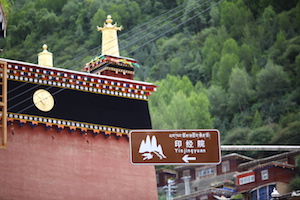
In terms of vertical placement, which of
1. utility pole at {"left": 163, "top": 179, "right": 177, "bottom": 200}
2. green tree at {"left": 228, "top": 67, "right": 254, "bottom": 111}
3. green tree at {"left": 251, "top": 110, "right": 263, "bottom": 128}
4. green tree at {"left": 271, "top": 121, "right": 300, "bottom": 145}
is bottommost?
utility pole at {"left": 163, "top": 179, "right": 177, "bottom": 200}

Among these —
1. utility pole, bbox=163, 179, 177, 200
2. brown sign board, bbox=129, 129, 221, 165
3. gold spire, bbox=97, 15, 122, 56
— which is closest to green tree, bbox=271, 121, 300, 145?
utility pole, bbox=163, 179, 177, 200

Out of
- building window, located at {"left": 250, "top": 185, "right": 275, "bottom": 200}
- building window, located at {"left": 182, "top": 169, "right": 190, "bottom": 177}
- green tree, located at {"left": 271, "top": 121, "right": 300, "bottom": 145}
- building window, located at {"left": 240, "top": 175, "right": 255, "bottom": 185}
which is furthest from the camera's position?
green tree, located at {"left": 271, "top": 121, "right": 300, "bottom": 145}

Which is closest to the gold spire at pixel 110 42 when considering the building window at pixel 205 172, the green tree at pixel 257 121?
the building window at pixel 205 172

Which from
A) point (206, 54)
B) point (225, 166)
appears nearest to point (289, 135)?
point (225, 166)

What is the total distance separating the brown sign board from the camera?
11094mm

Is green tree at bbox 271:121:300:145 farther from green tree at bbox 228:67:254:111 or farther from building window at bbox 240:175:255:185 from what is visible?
building window at bbox 240:175:255:185

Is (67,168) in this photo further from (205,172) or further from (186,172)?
(186,172)

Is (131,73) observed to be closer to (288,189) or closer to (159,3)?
(288,189)

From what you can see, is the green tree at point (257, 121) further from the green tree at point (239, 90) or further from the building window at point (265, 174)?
the building window at point (265, 174)

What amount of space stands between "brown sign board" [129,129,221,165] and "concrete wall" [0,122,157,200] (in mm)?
7738

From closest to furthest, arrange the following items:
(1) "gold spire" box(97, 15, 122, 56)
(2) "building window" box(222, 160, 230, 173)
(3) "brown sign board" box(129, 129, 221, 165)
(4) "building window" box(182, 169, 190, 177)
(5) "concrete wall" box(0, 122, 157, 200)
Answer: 1. (3) "brown sign board" box(129, 129, 221, 165)
2. (5) "concrete wall" box(0, 122, 157, 200)
3. (1) "gold spire" box(97, 15, 122, 56)
4. (2) "building window" box(222, 160, 230, 173)
5. (4) "building window" box(182, 169, 190, 177)

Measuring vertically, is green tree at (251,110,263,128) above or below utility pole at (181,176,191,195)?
above

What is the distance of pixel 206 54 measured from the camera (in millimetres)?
72875

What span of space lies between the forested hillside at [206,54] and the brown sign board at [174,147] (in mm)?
42217
